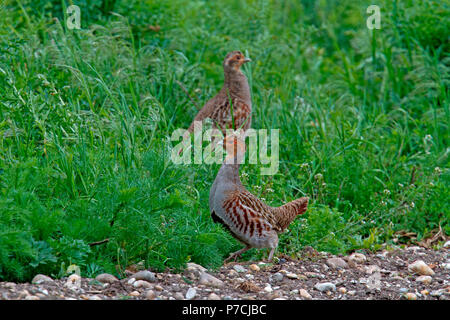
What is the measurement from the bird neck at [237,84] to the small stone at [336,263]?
262 cm

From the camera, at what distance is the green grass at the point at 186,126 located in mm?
4387

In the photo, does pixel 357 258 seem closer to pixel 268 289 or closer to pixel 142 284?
pixel 268 289

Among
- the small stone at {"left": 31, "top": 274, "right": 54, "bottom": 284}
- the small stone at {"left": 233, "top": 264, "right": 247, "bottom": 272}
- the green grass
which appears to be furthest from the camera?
the small stone at {"left": 233, "top": 264, "right": 247, "bottom": 272}

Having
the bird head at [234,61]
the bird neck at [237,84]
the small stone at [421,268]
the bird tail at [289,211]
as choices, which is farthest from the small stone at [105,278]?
the bird head at [234,61]

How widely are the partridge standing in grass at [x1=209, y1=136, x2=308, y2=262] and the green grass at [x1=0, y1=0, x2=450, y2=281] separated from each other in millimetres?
157

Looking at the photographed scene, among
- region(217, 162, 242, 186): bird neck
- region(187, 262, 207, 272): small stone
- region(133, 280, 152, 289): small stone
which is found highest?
region(217, 162, 242, 186): bird neck

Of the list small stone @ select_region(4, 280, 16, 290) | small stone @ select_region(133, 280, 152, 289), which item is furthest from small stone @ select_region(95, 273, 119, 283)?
small stone @ select_region(4, 280, 16, 290)

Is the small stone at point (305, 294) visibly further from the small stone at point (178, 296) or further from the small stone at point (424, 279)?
the small stone at point (424, 279)

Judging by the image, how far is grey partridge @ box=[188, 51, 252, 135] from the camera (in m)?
6.96

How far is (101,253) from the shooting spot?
4.43 m

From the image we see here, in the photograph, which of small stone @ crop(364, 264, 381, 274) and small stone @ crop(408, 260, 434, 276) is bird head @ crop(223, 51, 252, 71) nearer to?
small stone @ crop(364, 264, 381, 274)

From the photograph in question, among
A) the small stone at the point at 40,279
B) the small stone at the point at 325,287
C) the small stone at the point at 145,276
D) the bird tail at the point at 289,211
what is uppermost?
the bird tail at the point at 289,211
